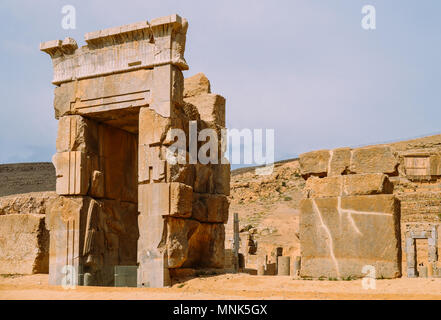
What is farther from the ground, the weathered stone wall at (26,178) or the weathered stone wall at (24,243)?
the weathered stone wall at (26,178)

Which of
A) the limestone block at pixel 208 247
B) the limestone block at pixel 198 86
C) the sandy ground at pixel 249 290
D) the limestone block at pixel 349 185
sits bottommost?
the sandy ground at pixel 249 290

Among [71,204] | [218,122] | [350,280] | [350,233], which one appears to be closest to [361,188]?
[350,233]

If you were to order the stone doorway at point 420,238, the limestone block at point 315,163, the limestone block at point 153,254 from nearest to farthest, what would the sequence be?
the limestone block at point 315,163 → the limestone block at point 153,254 → the stone doorway at point 420,238

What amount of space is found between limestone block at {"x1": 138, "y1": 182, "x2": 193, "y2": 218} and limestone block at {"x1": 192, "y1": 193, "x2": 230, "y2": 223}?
0.67 metres

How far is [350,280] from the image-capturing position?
7.46 metres

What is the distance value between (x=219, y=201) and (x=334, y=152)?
3475mm

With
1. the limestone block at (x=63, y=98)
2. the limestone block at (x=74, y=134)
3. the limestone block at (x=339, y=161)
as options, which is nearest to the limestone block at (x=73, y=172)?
the limestone block at (x=74, y=134)

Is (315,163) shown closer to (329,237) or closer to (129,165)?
(329,237)

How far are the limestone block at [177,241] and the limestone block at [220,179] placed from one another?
144cm

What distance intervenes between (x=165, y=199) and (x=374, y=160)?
11.6 ft

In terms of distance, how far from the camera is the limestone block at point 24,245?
1184 centimetres

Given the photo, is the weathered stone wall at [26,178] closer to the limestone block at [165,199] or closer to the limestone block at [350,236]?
the limestone block at [165,199]

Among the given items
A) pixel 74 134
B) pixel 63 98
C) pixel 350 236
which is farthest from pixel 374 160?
pixel 63 98
